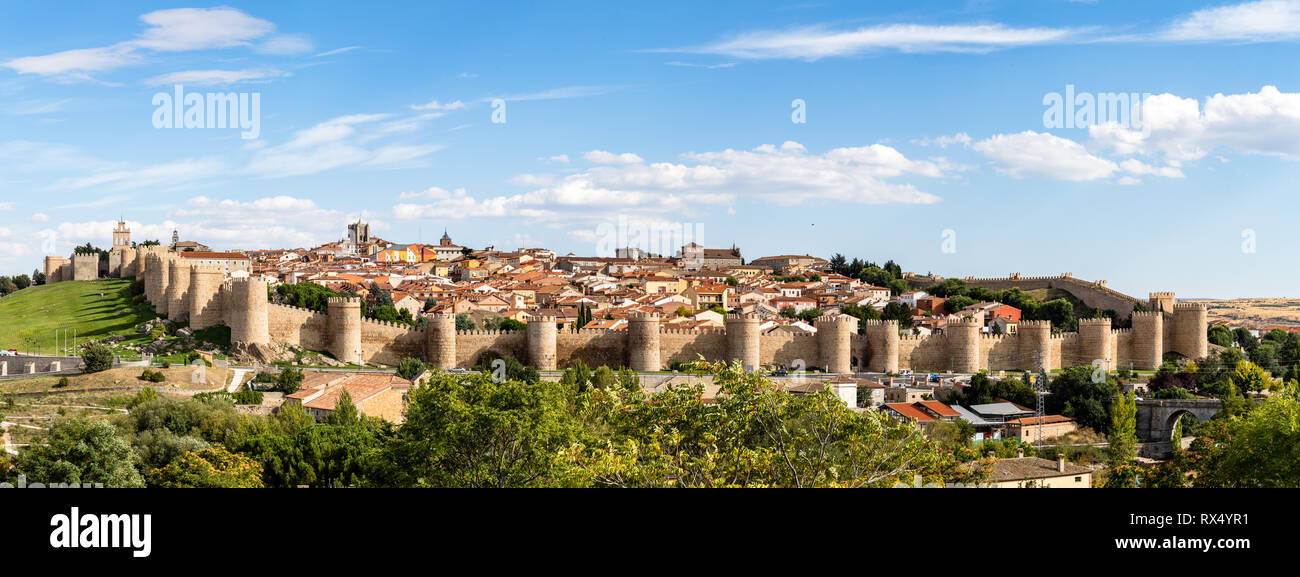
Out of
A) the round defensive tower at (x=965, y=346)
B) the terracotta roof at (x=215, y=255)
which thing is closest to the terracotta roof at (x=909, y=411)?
the round defensive tower at (x=965, y=346)

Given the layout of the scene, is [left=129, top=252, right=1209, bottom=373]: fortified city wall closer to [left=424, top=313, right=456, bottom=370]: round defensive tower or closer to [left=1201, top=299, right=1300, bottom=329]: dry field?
[left=424, top=313, right=456, bottom=370]: round defensive tower

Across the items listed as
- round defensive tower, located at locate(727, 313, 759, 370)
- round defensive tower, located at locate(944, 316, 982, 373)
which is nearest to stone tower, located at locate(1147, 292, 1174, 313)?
round defensive tower, located at locate(944, 316, 982, 373)

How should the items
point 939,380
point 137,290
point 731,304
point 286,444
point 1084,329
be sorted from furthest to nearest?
point 731,304, point 137,290, point 1084,329, point 939,380, point 286,444

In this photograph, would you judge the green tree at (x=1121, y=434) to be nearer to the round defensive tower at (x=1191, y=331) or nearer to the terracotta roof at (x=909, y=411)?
the terracotta roof at (x=909, y=411)
